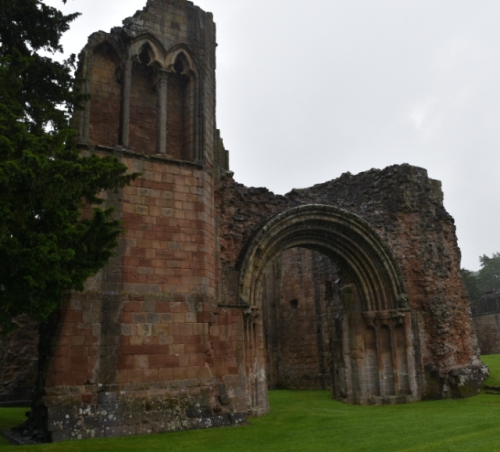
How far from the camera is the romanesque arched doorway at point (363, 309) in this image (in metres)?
12.2

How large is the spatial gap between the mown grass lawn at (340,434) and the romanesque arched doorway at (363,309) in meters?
1.89

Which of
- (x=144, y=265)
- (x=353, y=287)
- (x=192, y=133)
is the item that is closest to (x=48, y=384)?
(x=144, y=265)

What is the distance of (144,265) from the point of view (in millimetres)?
8500

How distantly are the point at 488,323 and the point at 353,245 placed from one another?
1609 cm

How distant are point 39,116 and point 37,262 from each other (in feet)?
8.59

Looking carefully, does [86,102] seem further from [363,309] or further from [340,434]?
[363,309]

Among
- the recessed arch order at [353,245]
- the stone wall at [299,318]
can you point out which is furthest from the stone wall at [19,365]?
the stone wall at [299,318]

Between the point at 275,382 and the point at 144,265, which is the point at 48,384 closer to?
the point at 144,265

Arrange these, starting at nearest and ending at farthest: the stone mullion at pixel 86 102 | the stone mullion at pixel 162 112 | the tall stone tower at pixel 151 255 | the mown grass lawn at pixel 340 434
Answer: the mown grass lawn at pixel 340 434 → the tall stone tower at pixel 151 255 → the stone mullion at pixel 86 102 → the stone mullion at pixel 162 112

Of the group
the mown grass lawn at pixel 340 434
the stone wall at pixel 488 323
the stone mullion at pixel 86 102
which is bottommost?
the mown grass lawn at pixel 340 434

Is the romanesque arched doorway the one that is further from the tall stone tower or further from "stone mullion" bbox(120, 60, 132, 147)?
"stone mullion" bbox(120, 60, 132, 147)

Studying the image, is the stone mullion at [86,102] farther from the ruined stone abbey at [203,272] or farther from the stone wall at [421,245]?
the stone wall at [421,245]

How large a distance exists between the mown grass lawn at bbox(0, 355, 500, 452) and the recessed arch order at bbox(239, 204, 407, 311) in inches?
120

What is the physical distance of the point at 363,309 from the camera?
12.9 metres
